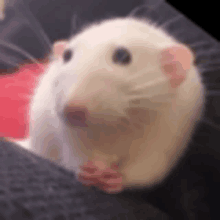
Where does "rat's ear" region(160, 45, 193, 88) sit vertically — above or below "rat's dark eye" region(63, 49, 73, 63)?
A: below

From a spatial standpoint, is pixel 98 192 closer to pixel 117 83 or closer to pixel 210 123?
pixel 117 83

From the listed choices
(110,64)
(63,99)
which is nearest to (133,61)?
(110,64)

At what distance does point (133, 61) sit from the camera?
0.65 metres

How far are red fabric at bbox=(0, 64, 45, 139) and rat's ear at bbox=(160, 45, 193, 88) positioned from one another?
45cm

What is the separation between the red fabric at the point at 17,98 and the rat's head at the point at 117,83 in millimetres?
317

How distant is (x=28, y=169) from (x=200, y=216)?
0.49 meters

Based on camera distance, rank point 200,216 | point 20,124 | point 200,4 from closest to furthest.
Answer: point 200,4
point 200,216
point 20,124

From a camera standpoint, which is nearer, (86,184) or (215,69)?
(86,184)

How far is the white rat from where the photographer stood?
1.89 ft

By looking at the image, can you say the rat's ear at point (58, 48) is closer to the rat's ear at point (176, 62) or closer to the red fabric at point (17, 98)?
the red fabric at point (17, 98)

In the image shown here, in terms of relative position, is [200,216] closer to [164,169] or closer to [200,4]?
[164,169]

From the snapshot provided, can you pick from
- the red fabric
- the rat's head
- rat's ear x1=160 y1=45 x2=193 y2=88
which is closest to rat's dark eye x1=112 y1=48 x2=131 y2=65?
the rat's head

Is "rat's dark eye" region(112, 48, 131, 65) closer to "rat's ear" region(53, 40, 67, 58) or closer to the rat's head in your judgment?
the rat's head

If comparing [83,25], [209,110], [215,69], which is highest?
[83,25]
